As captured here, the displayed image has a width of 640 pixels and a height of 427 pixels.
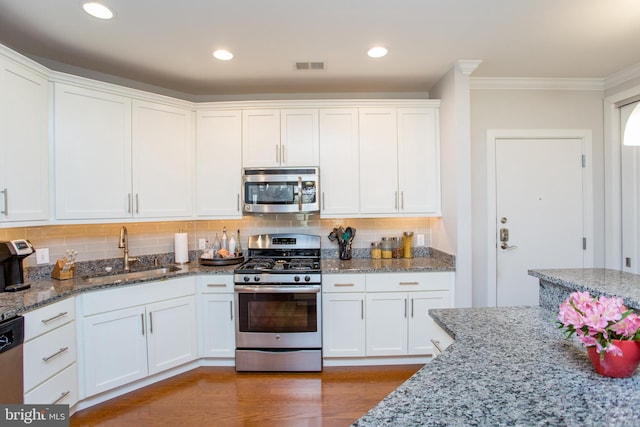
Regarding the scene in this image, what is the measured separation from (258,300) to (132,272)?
1.18 meters

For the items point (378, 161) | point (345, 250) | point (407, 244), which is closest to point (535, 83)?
point (378, 161)

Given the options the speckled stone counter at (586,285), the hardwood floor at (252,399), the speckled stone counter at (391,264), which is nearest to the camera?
the speckled stone counter at (586,285)

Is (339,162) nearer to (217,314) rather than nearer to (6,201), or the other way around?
(217,314)

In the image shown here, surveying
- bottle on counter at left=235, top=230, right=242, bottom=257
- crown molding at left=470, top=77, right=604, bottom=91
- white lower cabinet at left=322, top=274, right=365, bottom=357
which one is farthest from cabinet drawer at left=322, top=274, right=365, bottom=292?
crown molding at left=470, top=77, right=604, bottom=91

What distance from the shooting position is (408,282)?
281cm

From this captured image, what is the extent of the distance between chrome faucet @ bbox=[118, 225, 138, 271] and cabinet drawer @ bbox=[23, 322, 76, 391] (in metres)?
0.76

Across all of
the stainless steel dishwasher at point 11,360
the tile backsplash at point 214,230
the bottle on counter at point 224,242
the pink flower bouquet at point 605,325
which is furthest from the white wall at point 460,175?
the stainless steel dishwasher at point 11,360

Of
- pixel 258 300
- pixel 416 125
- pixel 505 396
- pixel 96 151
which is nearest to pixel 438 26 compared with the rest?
pixel 416 125

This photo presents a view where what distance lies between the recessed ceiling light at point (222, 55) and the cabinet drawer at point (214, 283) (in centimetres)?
180

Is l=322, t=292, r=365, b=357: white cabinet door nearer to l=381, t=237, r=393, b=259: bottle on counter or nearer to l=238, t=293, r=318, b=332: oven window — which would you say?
l=238, t=293, r=318, b=332: oven window

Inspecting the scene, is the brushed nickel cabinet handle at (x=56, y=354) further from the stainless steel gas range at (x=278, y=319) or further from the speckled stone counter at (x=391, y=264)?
Answer: the speckled stone counter at (x=391, y=264)

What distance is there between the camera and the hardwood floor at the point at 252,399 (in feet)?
7.08

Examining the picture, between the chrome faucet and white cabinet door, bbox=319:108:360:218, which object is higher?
white cabinet door, bbox=319:108:360:218

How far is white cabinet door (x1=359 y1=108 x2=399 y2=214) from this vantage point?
10.0 feet
